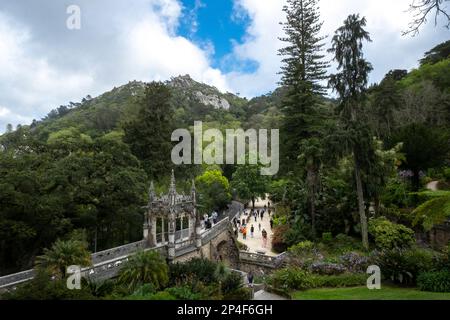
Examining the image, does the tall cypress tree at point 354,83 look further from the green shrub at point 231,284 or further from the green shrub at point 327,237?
the green shrub at point 231,284

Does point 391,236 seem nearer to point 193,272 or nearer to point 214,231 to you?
point 214,231

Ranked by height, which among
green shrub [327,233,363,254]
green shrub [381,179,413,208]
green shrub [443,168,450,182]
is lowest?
green shrub [327,233,363,254]

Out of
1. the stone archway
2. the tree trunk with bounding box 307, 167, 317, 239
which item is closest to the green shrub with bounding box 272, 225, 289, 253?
the tree trunk with bounding box 307, 167, 317, 239

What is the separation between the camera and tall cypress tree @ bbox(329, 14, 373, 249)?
2467 cm

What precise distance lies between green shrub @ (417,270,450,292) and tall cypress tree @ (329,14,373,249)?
8.61 m

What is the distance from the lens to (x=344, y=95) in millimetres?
25422

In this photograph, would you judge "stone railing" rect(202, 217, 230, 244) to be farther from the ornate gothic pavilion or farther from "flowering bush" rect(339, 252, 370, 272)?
"flowering bush" rect(339, 252, 370, 272)

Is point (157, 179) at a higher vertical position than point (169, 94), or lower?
lower

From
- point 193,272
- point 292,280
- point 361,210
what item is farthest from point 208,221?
point 193,272

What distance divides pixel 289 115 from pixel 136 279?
22.6m

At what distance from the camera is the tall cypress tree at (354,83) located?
24.7 m
